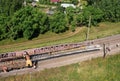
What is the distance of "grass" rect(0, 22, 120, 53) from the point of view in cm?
7650

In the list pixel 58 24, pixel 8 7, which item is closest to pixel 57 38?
pixel 58 24

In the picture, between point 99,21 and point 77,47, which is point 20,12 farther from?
point 99,21

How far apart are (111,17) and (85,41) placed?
20420mm

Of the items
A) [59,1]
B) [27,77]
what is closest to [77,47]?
[27,77]

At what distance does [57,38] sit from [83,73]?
922 inches

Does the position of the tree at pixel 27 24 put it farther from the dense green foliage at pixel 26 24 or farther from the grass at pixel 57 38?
the grass at pixel 57 38

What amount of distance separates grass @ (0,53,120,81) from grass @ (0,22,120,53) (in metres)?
15.2

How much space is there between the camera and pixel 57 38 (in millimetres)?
81812

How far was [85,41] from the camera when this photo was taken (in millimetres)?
76500

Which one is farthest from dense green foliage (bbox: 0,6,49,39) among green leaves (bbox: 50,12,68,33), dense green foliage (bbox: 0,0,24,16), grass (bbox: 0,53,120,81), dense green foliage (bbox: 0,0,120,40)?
grass (bbox: 0,53,120,81)

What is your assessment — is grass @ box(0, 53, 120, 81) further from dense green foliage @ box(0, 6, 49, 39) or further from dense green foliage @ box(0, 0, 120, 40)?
dense green foliage @ box(0, 6, 49, 39)

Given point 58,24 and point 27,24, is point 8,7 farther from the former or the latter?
point 58,24

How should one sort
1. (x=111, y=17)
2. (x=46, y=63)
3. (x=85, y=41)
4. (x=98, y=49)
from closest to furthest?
(x=46, y=63) < (x=98, y=49) < (x=85, y=41) < (x=111, y=17)

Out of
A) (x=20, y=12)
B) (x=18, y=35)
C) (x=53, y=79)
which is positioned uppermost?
(x=20, y=12)
